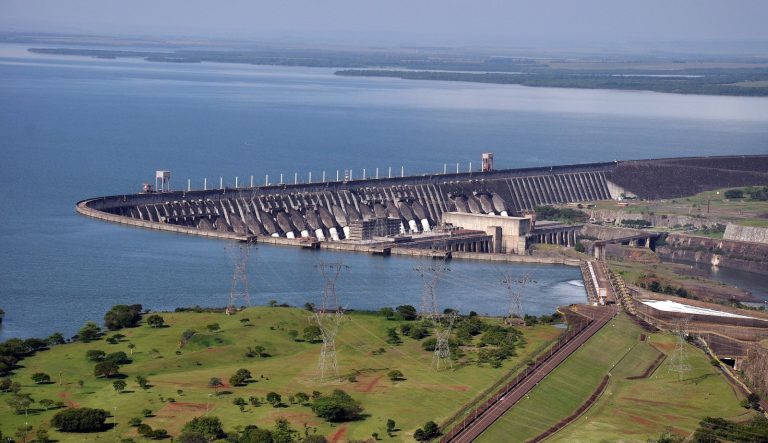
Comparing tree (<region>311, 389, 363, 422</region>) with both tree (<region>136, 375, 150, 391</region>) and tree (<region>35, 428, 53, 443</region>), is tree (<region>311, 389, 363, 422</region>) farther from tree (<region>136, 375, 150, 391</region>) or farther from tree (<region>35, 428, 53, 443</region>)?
tree (<region>35, 428, 53, 443</region>)

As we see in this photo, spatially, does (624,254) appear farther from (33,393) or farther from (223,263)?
(33,393)

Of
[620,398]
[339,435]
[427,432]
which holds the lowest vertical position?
[620,398]

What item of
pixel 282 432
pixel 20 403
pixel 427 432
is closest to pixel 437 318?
pixel 427 432

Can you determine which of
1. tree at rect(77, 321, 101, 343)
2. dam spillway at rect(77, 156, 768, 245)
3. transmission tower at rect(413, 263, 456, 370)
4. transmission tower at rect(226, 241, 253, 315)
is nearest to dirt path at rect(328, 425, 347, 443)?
transmission tower at rect(413, 263, 456, 370)

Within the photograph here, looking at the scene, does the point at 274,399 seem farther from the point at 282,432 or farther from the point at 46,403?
the point at 46,403

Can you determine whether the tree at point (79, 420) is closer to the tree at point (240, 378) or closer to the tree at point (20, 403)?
the tree at point (20, 403)

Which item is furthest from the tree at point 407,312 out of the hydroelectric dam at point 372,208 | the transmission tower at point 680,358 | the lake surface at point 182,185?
the hydroelectric dam at point 372,208

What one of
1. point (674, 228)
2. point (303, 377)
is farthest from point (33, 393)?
point (674, 228)
